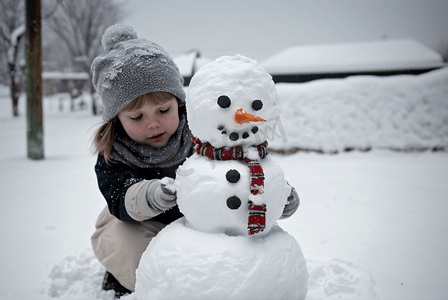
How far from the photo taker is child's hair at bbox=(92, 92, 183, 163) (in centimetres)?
137

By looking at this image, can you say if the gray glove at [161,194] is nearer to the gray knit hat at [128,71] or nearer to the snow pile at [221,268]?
the snow pile at [221,268]

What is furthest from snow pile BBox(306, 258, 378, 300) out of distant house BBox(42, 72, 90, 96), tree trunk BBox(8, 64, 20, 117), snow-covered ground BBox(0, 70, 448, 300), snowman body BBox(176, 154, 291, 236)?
distant house BBox(42, 72, 90, 96)

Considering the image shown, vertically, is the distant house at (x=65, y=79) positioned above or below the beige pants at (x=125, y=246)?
below

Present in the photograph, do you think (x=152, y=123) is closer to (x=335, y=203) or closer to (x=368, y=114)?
(x=335, y=203)

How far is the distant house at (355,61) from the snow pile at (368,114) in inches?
52.0

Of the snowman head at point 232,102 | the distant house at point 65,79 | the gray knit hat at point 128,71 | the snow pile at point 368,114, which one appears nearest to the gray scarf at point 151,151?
the gray knit hat at point 128,71

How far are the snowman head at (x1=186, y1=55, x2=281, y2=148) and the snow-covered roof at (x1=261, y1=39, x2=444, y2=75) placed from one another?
5.62m

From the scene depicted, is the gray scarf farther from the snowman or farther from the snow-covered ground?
the snow-covered ground

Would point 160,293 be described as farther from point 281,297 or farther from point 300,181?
point 300,181

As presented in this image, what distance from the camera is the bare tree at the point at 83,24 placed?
509 inches

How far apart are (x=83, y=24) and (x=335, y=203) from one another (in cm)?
1481

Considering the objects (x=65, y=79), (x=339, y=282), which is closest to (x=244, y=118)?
(x=339, y=282)

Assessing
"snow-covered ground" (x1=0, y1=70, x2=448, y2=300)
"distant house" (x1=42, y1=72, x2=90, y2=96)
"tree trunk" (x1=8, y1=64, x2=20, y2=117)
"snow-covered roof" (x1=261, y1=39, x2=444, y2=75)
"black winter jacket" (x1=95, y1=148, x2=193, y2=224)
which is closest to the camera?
"black winter jacket" (x1=95, y1=148, x2=193, y2=224)

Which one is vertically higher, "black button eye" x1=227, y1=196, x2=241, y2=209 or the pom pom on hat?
the pom pom on hat
